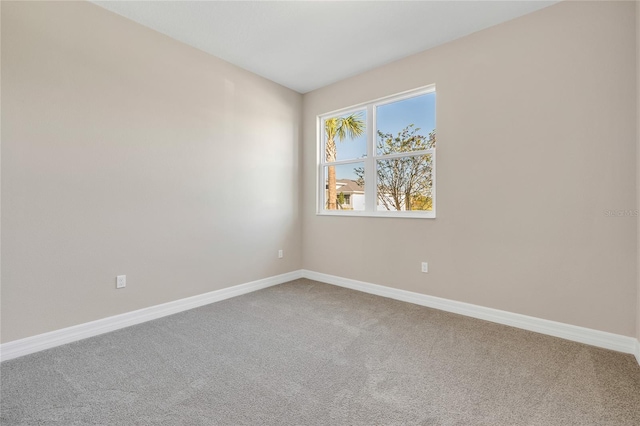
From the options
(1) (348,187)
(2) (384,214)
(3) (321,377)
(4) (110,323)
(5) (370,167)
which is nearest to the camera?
(3) (321,377)

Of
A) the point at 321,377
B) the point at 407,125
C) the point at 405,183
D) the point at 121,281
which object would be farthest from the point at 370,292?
the point at 121,281

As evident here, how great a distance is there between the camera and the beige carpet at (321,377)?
4.92 feet

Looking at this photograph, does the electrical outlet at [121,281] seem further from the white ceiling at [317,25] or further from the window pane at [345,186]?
the window pane at [345,186]

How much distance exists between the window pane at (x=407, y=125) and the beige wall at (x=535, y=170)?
0.56ft

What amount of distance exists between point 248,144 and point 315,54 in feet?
4.30

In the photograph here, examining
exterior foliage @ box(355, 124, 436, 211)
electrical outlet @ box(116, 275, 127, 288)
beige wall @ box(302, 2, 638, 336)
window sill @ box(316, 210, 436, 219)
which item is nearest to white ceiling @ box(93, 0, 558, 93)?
beige wall @ box(302, 2, 638, 336)

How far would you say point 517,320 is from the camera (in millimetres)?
2607

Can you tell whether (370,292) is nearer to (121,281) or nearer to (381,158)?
(381,158)

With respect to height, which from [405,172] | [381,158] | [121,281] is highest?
[381,158]

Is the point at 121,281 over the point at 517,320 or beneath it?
over

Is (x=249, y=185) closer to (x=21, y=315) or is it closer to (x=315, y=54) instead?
(x=315, y=54)

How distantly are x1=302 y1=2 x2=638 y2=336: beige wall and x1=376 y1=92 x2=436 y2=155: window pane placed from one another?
17 centimetres

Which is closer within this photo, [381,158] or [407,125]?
[407,125]

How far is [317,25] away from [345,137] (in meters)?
1.57
